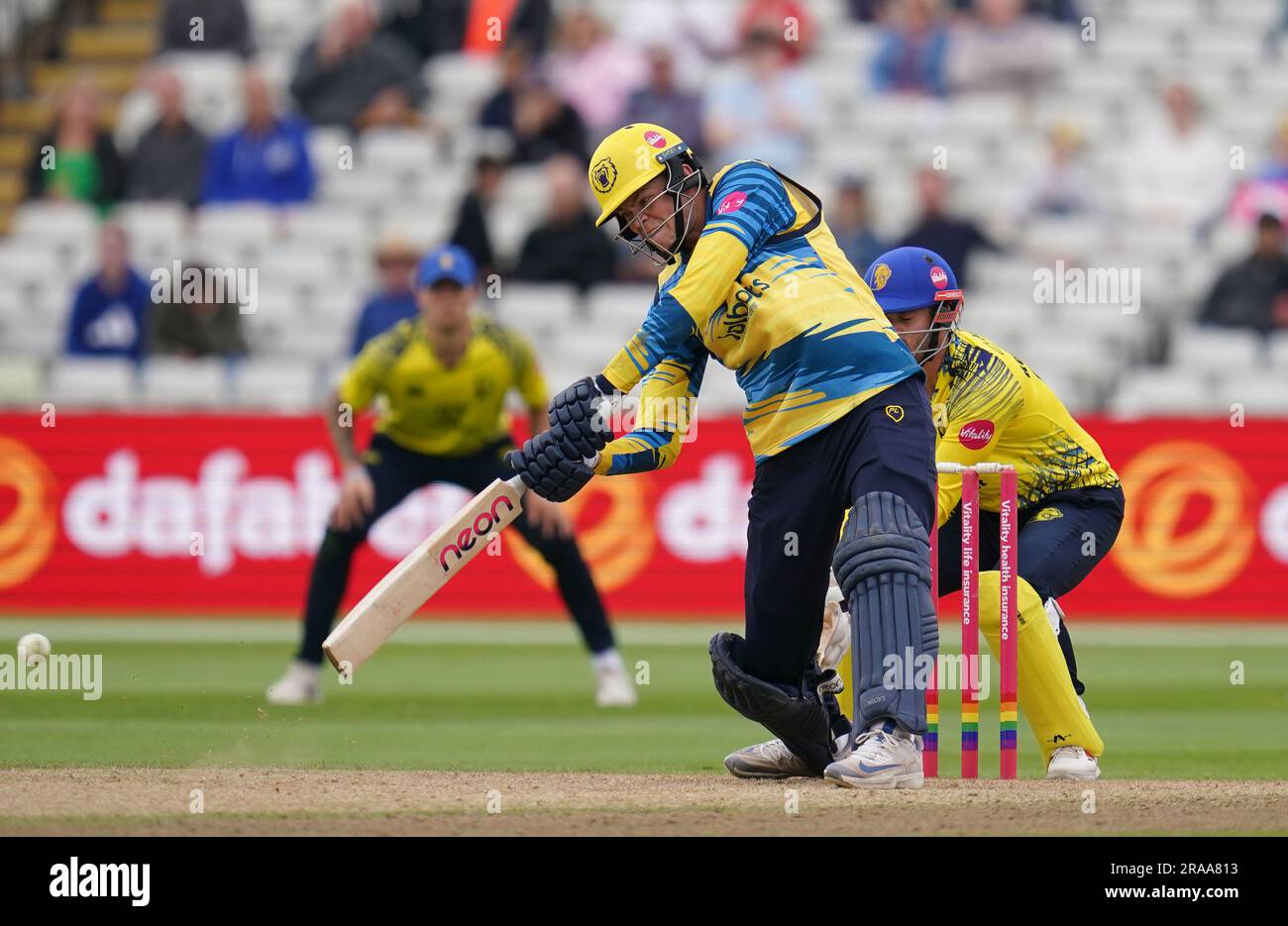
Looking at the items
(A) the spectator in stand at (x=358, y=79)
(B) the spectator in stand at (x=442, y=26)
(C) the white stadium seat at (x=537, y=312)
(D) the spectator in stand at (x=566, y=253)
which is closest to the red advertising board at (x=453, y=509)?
(C) the white stadium seat at (x=537, y=312)

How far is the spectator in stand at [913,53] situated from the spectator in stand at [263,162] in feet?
18.2

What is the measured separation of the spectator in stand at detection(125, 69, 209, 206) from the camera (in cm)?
1888

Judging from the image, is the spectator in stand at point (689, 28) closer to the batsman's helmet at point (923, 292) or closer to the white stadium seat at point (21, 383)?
the white stadium seat at point (21, 383)

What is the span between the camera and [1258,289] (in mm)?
17109

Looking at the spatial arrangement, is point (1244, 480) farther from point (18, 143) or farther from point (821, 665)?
point (18, 143)

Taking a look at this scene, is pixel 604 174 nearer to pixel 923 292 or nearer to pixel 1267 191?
pixel 923 292

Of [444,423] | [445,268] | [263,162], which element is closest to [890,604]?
[444,423]

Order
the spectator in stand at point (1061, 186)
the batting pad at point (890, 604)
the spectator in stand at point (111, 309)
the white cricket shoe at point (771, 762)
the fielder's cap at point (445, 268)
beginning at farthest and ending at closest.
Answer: the spectator in stand at point (1061, 186) → the spectator in stand at point (111, 309) → the fielder's cap at point (445, 268) → the white cricket shoe at point (771, 762) → the batting pad at point (890, 604)

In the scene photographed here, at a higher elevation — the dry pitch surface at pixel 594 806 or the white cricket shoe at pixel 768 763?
the white cricket shoe at pixel 768 763

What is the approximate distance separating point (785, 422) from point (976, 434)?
1.15m

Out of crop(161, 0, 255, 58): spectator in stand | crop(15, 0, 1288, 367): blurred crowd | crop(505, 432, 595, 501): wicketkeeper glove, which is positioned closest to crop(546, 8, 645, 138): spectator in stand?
crop(15, 0, 1288, 367): blurred crowd

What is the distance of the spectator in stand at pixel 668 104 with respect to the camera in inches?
726

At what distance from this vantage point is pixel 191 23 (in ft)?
66.7

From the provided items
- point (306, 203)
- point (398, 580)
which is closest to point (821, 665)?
point (398, 580)
